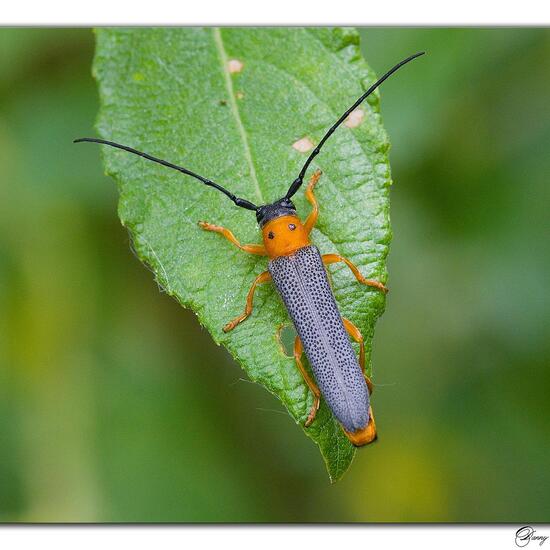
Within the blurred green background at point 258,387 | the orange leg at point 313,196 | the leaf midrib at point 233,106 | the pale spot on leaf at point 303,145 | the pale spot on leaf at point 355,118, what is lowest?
the blurred green background at point 258,387

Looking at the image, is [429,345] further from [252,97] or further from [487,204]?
[252,97]

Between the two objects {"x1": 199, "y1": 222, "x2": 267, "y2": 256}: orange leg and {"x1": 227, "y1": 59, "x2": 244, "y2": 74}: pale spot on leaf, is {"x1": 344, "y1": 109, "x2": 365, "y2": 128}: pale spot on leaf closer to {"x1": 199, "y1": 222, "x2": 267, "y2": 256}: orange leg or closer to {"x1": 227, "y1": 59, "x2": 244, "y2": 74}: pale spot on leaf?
{"x1": 227, "y1": 59, "x2": 244, "y2": 74}: pale spot on leaf

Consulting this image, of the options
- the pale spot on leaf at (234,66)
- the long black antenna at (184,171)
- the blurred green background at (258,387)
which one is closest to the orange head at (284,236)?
the long black antenna at (184,171)

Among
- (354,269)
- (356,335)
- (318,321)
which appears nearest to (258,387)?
(318,321)

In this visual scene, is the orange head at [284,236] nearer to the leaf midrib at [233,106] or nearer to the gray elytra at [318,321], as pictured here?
the gray elytra at [318,321]

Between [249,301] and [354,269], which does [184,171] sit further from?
[354,269]

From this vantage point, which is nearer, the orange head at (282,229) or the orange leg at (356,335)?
the orange leg at (356,335)

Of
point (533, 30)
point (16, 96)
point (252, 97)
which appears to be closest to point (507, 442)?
point (533, 30)

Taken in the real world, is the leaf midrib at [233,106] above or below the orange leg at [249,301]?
above
